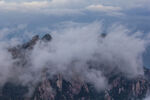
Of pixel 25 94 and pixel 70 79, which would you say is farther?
pixel 70 79

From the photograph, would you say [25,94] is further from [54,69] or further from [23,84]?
[54,69]

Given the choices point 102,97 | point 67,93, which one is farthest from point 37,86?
point 102,97

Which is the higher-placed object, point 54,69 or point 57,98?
point 54,69

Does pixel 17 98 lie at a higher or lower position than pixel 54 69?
lower

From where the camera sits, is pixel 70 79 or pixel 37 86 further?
pixel 70 79

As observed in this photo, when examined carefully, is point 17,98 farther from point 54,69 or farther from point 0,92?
point 54,69

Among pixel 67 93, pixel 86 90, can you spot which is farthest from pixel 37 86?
pixel 86 90

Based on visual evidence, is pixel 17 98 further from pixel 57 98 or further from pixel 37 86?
pixel 57 98
